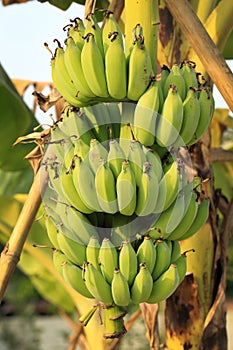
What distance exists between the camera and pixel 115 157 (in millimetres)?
787

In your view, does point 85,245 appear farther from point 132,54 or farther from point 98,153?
point 132,54

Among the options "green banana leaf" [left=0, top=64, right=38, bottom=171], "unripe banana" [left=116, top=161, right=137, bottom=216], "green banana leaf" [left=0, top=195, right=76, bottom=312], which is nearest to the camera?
"unripe banana" [left=116, top=161, right=137, bottom=216]

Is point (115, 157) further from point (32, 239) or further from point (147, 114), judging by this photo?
point (32, 239)

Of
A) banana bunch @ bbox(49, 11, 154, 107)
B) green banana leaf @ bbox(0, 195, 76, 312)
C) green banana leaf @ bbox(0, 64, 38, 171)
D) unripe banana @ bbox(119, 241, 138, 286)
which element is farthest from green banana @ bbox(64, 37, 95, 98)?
green banana leaf @ bbox(0, 195, 76, 312)

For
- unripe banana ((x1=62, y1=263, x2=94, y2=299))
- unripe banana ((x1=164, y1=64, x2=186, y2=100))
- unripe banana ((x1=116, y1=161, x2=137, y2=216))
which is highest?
unripe banana ((x1=164, y1=64, x2=186, y2=100))

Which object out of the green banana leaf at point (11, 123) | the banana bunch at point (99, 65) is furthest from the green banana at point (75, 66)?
the green banana leaf at point (11, 123)

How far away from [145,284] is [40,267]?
61.7 inches

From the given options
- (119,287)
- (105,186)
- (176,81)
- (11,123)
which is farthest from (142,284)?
(11,123)

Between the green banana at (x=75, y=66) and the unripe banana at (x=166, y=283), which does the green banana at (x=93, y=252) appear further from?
the green banana at (x=75, y=66)

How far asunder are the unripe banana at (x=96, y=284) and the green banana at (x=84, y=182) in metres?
0.08

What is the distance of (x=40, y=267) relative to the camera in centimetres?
230

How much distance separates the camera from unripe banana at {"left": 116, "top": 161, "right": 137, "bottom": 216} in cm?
77

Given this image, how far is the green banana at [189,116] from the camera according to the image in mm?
811

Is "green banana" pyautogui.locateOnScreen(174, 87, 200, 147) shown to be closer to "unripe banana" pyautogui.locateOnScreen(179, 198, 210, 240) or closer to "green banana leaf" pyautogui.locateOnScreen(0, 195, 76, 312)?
"unripe banana" pyautogui.locateOnScreen(179, 198, 210, 240)
